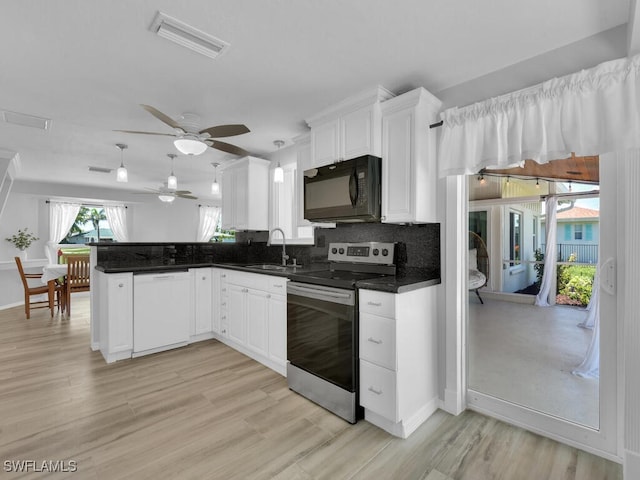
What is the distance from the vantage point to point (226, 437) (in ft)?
6.44

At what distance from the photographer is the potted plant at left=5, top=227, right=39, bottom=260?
6102 mm

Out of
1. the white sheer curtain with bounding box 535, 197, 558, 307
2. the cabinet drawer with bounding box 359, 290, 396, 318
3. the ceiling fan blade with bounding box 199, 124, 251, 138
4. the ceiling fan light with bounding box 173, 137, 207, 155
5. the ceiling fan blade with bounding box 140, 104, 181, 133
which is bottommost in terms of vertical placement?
the cabinet drawer with bounding box 359, 290, 396, 318

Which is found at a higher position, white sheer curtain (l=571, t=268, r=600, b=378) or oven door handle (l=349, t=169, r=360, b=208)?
oven door handle (l=349, t=169, r=360, b=208)

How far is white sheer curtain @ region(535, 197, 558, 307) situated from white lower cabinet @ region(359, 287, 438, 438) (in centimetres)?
78

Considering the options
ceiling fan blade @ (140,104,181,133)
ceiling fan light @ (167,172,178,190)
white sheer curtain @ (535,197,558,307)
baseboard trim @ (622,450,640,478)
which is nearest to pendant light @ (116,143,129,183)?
ceiling fan light @ (167,172,178,190)

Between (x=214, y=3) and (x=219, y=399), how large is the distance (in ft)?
8.40

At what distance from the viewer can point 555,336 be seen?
206 cm

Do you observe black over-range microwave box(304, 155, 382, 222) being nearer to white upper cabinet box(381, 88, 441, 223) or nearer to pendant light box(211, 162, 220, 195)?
white upper cabinet box(381, 88, 441, 223)

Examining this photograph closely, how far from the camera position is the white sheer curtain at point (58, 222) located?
6624 millimetres

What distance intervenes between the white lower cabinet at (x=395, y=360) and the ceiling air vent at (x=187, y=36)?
179 cm

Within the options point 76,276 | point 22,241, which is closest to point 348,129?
point 76,276

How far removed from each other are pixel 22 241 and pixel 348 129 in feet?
23.3

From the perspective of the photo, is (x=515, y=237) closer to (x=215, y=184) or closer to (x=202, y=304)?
(x=202, y=304)

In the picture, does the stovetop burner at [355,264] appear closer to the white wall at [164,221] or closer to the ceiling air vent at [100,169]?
the ceiling air vent at [100,169]
